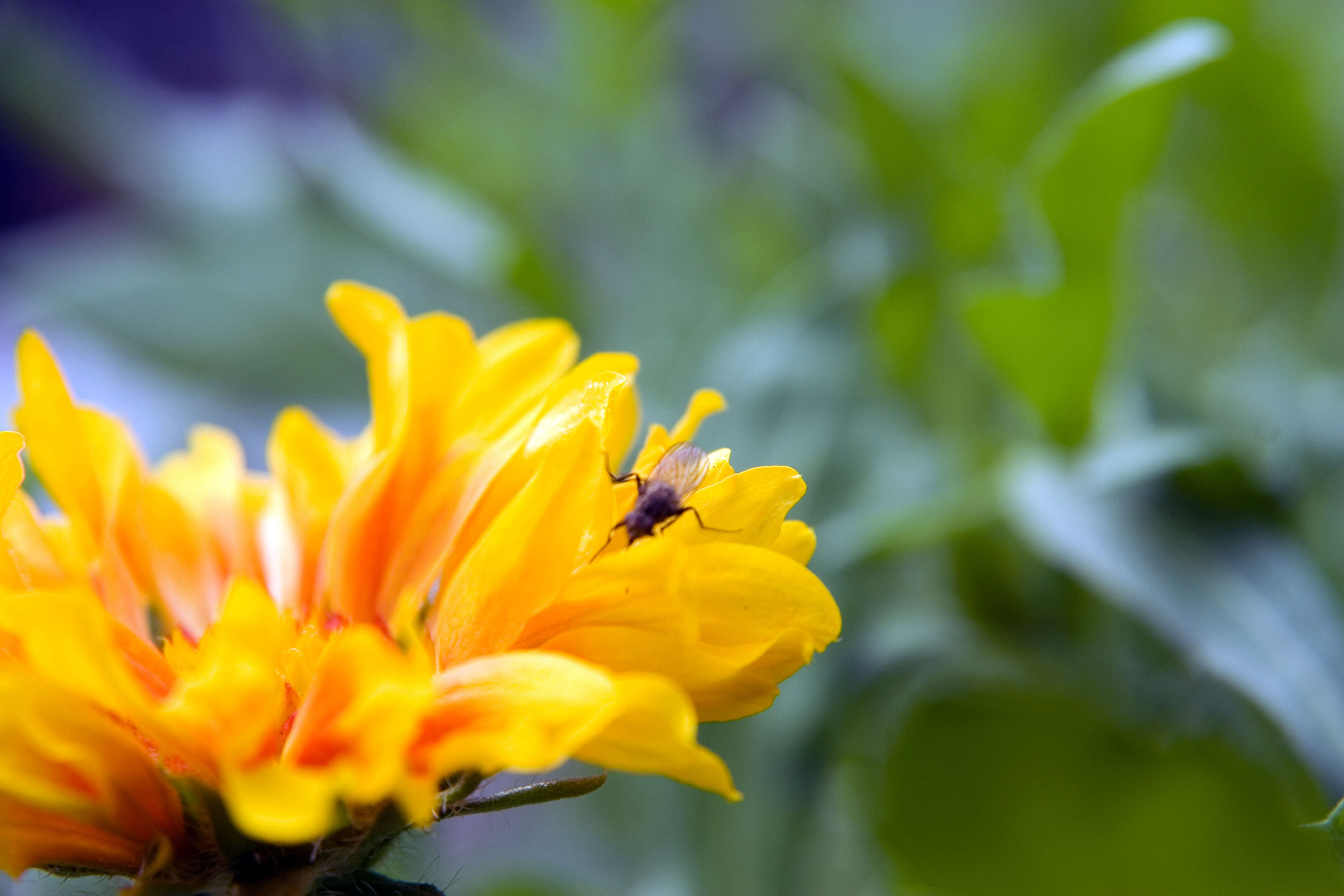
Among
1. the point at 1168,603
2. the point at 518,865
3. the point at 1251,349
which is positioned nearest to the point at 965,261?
the point at 1251,349

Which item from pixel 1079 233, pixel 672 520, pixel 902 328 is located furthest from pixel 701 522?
pixel 902 328

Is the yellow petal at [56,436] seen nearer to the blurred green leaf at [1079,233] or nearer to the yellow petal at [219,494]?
the yellow petal at [219,494]

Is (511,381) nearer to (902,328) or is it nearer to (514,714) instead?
(514,714)

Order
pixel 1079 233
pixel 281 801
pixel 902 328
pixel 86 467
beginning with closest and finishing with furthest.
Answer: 1. pixel 281 801
2. pixel 86 467
3. pixel 1079 233
4. pixel 902 328

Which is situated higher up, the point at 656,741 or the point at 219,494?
the point at 219,494

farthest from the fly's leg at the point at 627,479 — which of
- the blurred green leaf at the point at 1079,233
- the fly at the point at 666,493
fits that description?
the blurred green leaf at the point at 1079,233

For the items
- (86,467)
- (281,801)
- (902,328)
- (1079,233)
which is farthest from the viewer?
(902,328)

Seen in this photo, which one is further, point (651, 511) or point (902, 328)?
point (902, 328)
